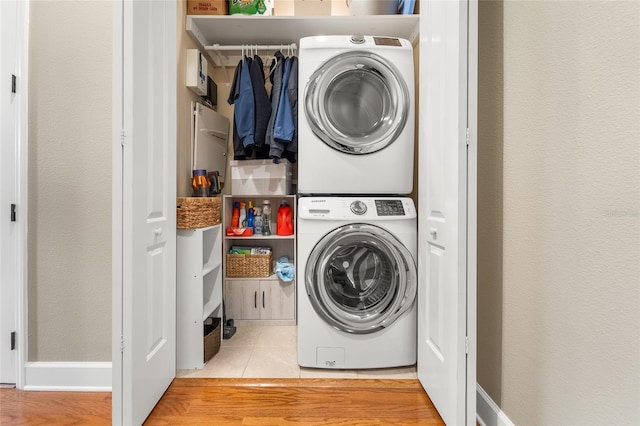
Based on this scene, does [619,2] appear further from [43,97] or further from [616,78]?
[43,97]

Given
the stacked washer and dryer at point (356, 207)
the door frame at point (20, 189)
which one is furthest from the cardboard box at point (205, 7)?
the door frame at point (20, 189)

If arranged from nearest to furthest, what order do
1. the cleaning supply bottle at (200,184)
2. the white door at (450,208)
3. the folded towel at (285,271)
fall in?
the white door at (450,208) < the cleaning supply bottle at (200,184) < the folded towel at (285,271)

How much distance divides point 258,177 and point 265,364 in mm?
1289

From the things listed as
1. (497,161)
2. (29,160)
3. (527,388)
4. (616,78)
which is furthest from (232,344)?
(616,78)

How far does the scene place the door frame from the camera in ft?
5.29

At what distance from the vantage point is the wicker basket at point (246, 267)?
8.07 ft

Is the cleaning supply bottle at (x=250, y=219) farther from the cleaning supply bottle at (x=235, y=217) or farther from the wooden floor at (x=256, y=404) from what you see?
the wooden floor at (x=256, y=404)

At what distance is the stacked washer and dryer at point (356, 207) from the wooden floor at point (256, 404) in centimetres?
16

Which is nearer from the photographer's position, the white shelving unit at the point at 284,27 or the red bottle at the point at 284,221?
the white shelving unit at the point at 284,27

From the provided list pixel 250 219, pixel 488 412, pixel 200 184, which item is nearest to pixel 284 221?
pixel 250 219

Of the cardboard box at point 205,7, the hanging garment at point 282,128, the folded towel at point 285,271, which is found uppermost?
the cardboard box at point 205,7

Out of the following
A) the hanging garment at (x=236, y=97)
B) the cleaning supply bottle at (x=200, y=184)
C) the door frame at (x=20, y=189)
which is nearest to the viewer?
the door frame at (x=20, y=189)

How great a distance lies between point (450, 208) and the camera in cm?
129

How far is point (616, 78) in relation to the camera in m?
0.83
